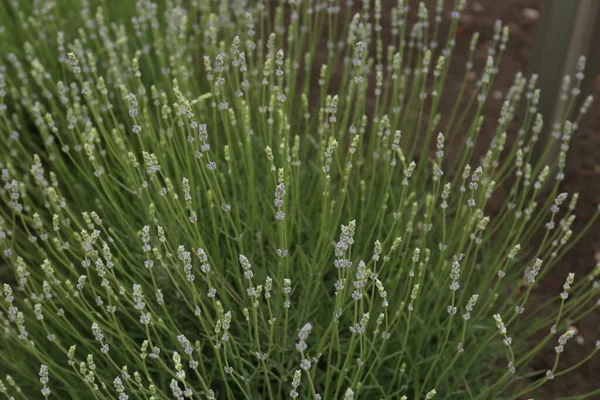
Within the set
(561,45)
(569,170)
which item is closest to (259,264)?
(561,45)

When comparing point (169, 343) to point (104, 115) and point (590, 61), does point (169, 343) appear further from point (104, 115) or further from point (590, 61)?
point (590, 61)

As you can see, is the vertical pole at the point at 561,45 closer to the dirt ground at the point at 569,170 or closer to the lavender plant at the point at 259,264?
the dirt ground at the point at 569,170

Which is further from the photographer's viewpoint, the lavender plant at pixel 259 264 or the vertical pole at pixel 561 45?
the vertical pole at pixel 561 45

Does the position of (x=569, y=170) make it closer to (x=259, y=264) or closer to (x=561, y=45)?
(x=561, y=45)

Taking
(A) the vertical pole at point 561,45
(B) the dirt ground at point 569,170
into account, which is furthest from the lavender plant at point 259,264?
(A) the vertical pole at point 561,45

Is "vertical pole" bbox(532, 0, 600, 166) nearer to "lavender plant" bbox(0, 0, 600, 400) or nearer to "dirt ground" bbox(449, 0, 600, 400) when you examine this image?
"dirt ground" bbox(449, 0, 600, 400)

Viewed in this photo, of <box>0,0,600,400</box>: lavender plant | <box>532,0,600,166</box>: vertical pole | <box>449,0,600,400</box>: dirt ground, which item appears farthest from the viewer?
<box>532,0,600,166</box>: vertical pole

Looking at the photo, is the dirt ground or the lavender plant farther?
the dirt ground

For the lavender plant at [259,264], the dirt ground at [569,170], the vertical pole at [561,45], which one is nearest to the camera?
the lavender plant at [259,264]

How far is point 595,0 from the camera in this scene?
2.66m

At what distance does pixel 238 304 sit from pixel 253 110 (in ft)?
2.98

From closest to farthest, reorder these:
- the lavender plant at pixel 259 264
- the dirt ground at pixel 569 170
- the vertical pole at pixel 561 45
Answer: the lavender plant at pixel 259 264
the dirt ground at pixel 569 170
the vertical pole at pixel 561 45

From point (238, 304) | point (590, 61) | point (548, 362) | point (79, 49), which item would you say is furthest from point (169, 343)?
point (590, 61)

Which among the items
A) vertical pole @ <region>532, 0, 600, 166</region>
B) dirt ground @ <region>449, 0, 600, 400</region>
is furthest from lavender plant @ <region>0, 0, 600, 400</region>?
vertical pole @ <region>532, 0, 600, 166</region>
